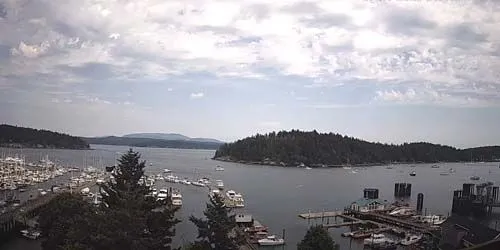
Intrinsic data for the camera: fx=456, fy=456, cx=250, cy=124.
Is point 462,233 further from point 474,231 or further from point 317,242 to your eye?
point 317,242

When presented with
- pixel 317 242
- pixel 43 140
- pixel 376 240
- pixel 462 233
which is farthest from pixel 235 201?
pixel 43 140

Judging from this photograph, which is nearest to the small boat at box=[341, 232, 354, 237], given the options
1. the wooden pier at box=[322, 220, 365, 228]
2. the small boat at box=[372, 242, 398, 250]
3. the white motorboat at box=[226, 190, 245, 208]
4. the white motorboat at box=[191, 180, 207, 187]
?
the wooden pier at box=[322, 220, 365, 228]

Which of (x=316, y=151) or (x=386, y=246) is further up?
(x=316, y=151)

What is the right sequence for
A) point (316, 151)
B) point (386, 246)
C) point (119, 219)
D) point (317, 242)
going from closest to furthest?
1. point (119, 219)
2. point (317, 242)
3. point (386, 246)
4. point (316, 151)

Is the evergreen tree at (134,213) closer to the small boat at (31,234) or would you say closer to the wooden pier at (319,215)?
the small boat at (31,234)

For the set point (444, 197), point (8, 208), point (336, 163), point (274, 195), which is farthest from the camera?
point (336, 163)

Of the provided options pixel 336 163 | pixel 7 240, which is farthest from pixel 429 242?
pixel 336 163

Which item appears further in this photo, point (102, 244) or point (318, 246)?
point (318, 246)

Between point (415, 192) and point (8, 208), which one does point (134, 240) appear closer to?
point (8, 208)
